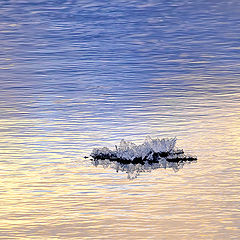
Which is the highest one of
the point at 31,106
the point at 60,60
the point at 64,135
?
the point at 60,60

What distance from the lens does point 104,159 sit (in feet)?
29.7

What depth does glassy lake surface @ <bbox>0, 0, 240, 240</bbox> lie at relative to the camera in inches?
272

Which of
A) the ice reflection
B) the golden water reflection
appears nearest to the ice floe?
the ice reflection

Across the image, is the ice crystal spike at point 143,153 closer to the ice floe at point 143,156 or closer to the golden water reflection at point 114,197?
the ice floe at point 143,156

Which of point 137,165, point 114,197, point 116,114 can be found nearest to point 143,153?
point 137,165

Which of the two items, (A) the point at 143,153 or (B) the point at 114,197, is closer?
(B) the point at 114,197

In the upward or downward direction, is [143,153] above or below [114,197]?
above

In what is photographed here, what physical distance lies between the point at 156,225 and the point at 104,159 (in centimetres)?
252

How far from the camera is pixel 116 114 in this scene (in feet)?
37.0

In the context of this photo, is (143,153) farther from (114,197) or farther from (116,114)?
(116,114)

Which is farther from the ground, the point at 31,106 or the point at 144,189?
the point at 31,106

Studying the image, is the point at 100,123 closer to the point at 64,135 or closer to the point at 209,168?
the point at 64,135

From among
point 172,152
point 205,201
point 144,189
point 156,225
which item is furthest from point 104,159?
point 156,225

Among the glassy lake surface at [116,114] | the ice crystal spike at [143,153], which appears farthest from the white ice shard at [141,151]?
the glassy lake surface at [116,114]
